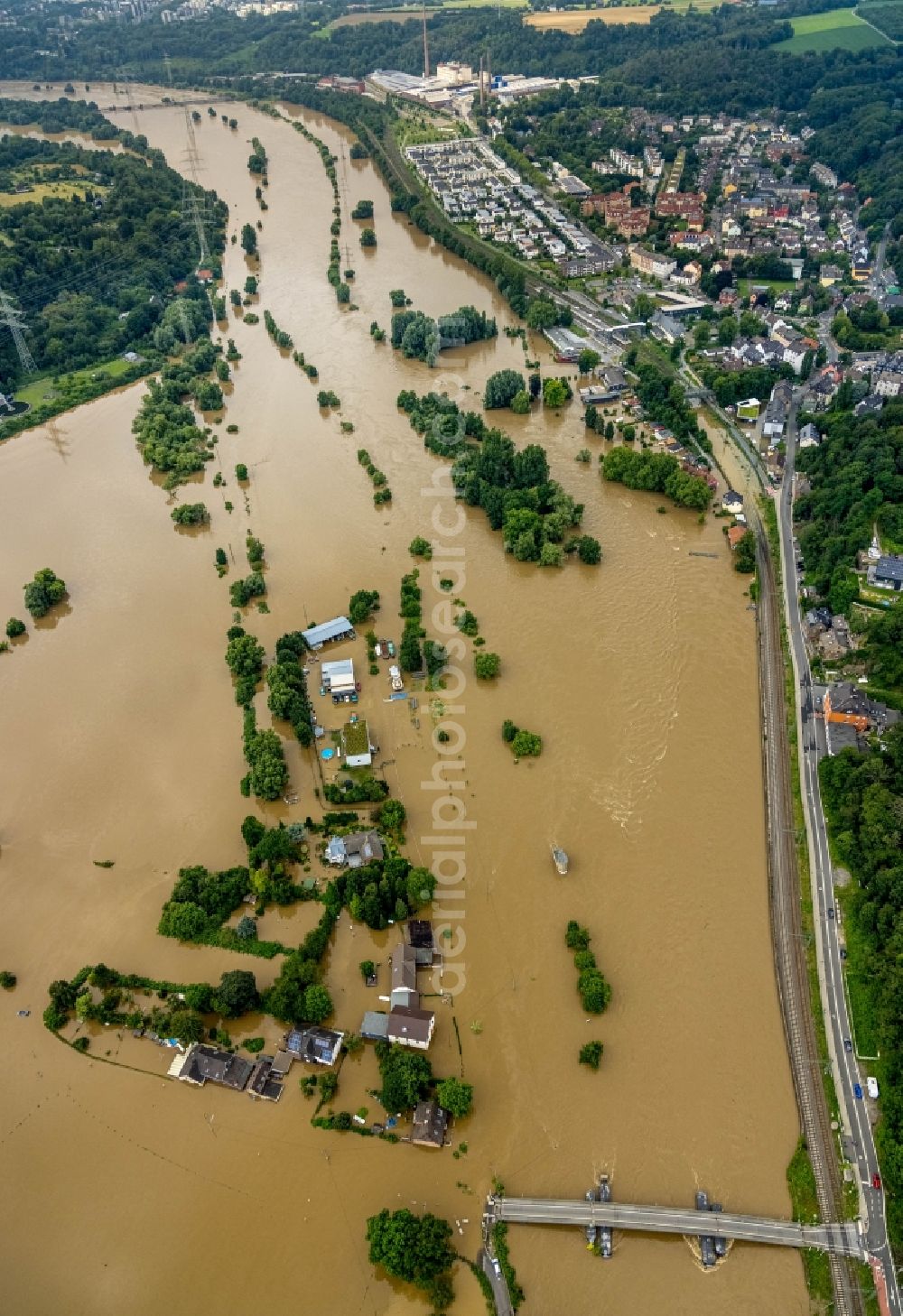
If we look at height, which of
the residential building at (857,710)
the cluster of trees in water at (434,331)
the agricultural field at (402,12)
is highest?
the agricultural field at (402,12)

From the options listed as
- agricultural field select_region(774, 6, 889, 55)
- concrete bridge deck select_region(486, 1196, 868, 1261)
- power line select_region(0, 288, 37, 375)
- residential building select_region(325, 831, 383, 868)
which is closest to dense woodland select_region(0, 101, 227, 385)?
power line select_region(0, 288, 37, 375)

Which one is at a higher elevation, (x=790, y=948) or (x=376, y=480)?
(x=376, y=480)

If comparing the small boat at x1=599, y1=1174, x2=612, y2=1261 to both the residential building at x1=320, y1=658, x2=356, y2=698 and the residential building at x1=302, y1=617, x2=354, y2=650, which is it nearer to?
the residential building at x1=320, y1=658, x2=356, y2=698

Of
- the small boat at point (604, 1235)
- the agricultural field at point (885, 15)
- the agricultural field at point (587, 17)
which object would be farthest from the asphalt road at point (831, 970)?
the agricultural field at point (587, 17)

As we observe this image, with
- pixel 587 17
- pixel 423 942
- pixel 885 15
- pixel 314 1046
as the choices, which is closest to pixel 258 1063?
pixel 314 1046

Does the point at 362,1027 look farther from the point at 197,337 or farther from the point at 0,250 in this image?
the point at 0,250

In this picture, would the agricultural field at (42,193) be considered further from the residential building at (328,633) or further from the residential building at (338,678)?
the residential building at (338,678)

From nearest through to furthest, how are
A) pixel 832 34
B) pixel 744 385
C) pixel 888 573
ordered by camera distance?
1. pixel 888 573
2. pixel 744 385
3. pixel 832 34

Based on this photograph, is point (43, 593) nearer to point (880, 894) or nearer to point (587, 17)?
point (880, 894)
